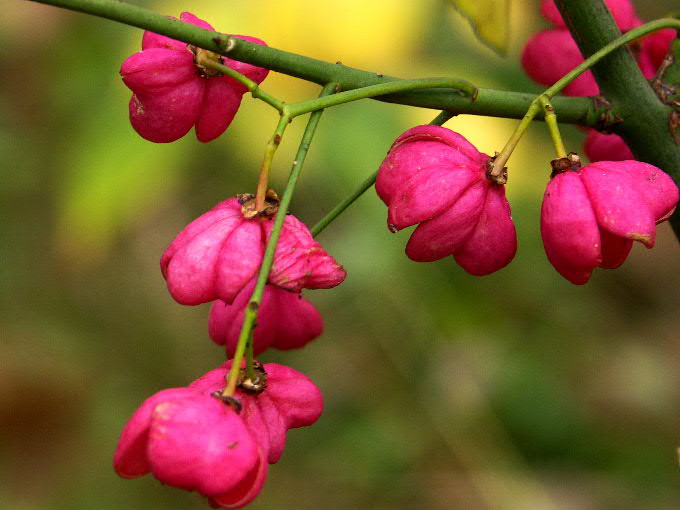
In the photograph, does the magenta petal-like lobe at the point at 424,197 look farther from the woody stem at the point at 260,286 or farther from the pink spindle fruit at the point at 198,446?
the pink spindle fruit at the point at 198,446

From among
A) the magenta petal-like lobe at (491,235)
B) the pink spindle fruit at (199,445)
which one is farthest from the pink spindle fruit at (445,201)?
the pink spindle fruit at (199,445)

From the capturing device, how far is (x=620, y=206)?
0.80 metres

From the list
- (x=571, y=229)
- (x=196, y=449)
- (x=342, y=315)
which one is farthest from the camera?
(x=342, y=315)

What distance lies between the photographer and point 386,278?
88.8 inches

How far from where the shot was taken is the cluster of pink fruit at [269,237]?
72 cm

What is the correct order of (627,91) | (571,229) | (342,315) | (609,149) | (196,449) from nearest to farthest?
(196,449) → (571,229) → (627,91) → (609,149) → (342,315)

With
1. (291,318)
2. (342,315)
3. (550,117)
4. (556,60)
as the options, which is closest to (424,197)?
(550,117)

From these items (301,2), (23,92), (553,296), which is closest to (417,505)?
(553,296)

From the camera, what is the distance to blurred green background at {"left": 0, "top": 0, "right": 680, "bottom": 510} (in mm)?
1825

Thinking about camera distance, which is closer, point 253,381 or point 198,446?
point 198,446

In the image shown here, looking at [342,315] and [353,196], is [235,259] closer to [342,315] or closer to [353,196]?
[353,196]

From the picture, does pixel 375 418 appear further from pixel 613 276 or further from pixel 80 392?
pixel 613 276

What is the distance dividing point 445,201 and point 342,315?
5.91 feet

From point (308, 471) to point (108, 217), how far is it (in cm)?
100
